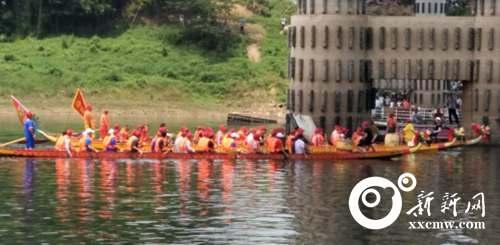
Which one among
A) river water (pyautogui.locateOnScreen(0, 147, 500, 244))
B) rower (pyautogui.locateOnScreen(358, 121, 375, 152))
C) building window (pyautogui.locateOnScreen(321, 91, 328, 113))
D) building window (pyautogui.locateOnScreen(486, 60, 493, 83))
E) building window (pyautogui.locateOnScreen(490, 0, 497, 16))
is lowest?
river water (pyautogui.locateOnScreen(0, 147, 500, 244))

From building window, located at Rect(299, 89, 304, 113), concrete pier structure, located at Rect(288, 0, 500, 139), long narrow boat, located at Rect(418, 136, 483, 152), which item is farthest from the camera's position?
building window, located at Rect(299, 89, 304, 113)

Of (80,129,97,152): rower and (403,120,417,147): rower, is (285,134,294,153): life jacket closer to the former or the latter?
(80,129,97,152): rower

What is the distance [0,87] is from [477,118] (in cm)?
4325

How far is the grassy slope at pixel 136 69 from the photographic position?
373 feet

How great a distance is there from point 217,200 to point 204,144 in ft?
50.3

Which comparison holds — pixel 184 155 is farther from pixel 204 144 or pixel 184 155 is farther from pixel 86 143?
pixel 86 143

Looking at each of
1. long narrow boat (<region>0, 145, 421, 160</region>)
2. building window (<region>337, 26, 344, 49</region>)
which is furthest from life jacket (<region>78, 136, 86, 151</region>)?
building window (<region>337, 26, 344, 49</region>)

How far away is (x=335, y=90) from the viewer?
272ft

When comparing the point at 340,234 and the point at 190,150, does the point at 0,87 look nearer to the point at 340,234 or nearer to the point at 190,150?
the point at 190,150

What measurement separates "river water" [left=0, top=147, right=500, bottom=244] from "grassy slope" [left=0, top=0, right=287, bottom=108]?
43239 mm

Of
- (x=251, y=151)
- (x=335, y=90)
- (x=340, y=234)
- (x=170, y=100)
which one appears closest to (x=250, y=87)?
(x=170, y=100)

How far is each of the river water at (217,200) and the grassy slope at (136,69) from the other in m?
43.2

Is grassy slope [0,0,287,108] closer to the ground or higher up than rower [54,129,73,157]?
higher up

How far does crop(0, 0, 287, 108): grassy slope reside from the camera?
114 metres
